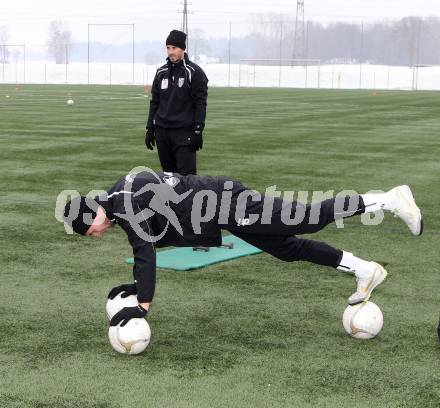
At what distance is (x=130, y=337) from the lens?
515 cm

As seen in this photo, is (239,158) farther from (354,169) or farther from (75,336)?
(75,336)

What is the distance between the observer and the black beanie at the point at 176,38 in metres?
8.38

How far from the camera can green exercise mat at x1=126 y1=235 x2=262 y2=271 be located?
7.46m

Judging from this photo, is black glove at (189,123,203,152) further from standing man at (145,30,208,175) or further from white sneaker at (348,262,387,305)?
white sneaker at (348,262,387,305)

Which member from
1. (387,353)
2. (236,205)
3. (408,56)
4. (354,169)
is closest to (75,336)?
(236,205)

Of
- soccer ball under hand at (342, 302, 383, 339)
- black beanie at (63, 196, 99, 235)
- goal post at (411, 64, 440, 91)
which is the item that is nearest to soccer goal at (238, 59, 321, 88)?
goal post at (411, 64, 440, 91)

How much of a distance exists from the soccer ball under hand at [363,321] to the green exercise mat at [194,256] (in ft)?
6.90

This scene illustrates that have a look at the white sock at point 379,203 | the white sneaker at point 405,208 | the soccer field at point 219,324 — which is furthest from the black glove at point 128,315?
the white sneaker at point 405,208

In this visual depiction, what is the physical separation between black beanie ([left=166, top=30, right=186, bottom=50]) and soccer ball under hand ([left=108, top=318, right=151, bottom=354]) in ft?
12.9

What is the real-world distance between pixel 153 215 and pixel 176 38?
3.48m

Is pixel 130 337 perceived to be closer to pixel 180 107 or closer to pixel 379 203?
pixel 379 203

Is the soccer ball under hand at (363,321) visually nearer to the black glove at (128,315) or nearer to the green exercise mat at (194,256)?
the black glove at (128,315)

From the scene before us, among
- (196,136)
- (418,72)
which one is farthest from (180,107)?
(418,72)

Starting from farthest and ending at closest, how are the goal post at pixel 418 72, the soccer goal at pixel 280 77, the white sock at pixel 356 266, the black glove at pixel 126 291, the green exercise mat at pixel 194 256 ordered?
the soccer goal at pixel 280 77 → the goal post at pixel 418 72 → the green exercise mat at pixel 194 256 → the black glove at pixel 126 291 → the white sock at pixel 356 266
